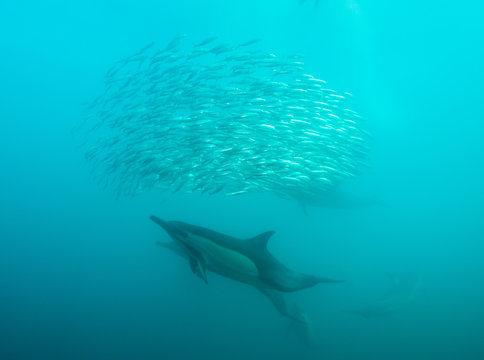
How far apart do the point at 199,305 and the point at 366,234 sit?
11.7m

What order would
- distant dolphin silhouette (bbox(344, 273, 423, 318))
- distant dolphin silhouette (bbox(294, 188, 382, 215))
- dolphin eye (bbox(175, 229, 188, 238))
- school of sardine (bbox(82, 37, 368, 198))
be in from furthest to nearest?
distant dolphin silhouette (bbox(294, 188, 382, 215)) < distant dolphin silhouette (bbox(344, 273, 423, 318)) < school of sardine (bbox(82, 37, 368, 198)) < dolphin eye (bbox(175, 229, 188, 238))

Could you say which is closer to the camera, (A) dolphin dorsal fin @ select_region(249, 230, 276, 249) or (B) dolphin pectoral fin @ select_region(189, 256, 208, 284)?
(B) dolphin pectoral fin @ select_region(189, 256, 208, 284)

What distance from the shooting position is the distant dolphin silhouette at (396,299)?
38.5ft

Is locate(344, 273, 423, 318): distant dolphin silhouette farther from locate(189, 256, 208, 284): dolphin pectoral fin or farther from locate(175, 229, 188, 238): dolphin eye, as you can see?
locate(175, 229, 188, 238): dolphin eye

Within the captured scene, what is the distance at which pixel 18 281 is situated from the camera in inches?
883

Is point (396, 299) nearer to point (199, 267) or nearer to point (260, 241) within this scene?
point (260, 241)

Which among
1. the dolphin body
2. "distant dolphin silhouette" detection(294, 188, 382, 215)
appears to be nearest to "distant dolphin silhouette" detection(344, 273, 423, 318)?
"distant dolphin silhouette" detection(294, 188, 382, 215)

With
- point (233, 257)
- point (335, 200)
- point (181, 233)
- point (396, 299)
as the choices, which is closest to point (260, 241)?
point (233, 257)

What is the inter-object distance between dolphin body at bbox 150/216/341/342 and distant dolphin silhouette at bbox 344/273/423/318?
8517 mm

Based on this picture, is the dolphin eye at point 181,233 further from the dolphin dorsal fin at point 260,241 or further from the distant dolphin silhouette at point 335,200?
the distant dolphin silhouette at point 335,200

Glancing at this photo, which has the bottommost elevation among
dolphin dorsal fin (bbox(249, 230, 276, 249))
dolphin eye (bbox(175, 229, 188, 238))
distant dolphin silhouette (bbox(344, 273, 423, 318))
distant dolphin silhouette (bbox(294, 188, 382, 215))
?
distant dolphin silhouette (bbox(344, 273, 423, 318))

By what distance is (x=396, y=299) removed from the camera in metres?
12.6

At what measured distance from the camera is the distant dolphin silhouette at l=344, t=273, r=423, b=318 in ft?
38.5

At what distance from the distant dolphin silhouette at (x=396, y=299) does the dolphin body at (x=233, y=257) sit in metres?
8.52
